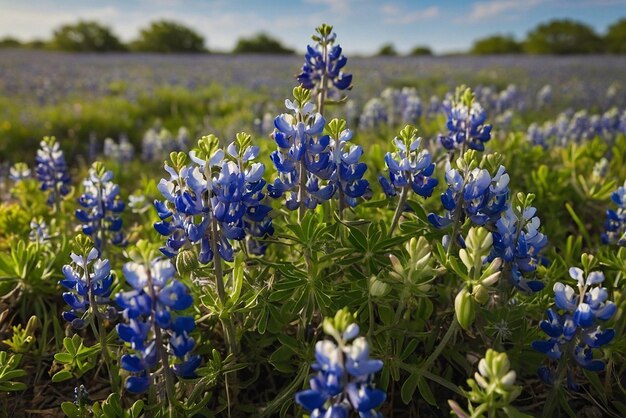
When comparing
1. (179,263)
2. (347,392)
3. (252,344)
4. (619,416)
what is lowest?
(619,416)

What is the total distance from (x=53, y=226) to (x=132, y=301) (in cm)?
196

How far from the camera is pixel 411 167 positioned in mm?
1967

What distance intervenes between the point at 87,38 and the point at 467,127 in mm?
48887

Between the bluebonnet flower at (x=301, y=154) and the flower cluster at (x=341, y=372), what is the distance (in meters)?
0.70

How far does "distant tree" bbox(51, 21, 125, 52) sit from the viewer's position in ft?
145

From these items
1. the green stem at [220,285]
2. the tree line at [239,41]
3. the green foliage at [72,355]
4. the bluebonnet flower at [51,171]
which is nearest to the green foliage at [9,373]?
the green foliage at [72,355]

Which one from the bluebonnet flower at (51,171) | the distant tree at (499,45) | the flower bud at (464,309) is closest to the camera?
the flower bud at (464,309)

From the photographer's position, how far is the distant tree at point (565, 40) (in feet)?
154

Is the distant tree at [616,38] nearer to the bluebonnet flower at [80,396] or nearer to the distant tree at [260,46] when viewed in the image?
the distant tree at [260,46]

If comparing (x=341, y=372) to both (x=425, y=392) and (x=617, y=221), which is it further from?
(x=617, y=221)

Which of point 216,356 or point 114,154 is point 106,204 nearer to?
point 216,356

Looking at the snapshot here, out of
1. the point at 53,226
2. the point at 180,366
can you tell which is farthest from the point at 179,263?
the point at 53,226

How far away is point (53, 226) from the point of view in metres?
3.06

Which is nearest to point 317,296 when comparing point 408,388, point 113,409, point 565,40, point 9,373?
point 408,388
